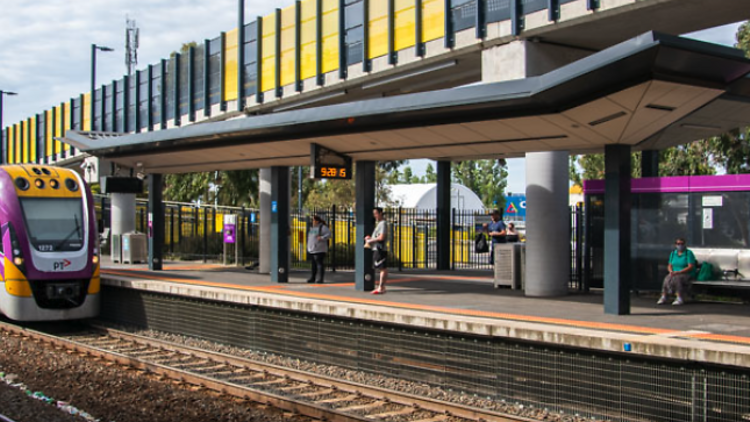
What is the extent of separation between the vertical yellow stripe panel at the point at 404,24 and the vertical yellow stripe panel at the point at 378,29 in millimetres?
405

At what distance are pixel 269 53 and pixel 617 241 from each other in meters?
14.8

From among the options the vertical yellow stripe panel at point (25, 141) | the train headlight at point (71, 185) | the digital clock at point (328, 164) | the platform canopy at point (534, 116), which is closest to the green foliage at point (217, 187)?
the vertical yellow stripe panel at point (25, 141)

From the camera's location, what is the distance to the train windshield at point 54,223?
14.2 metres

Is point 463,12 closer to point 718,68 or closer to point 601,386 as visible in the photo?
point 718,68

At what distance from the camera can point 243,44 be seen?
23.9 metres

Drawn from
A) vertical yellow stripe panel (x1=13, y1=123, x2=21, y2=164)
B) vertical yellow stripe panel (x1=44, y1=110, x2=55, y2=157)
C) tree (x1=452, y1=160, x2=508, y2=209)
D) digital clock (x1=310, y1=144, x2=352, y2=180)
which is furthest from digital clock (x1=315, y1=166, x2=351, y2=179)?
tree (x1=452, y1=160, x2=508, y2=209)

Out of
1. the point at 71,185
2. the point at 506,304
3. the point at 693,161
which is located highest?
the point at 693,161

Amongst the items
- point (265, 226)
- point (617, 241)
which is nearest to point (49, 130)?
point (265, 226)

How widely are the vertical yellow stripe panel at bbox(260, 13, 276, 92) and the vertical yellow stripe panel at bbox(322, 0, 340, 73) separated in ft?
7.93

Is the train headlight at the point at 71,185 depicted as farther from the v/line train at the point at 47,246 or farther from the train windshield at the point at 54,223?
the train windshield at the point at 54,223

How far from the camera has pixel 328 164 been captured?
1415 cm

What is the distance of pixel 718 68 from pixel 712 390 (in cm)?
357

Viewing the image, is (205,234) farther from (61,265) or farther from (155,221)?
(61,265)

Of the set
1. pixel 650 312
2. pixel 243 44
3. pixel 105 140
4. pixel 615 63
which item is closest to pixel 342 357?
pixel 650 312
